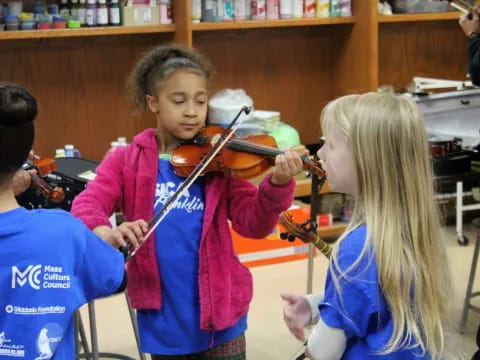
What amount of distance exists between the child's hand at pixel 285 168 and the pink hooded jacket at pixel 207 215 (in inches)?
0.8

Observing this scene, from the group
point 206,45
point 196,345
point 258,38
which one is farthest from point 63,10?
point 196,345

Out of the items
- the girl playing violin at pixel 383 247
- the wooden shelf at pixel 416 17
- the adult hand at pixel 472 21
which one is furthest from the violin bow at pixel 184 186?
the wooden shelf at pixel 416 17

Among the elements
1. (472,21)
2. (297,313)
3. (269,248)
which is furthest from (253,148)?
(269,248)

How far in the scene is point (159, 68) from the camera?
1.95 metres

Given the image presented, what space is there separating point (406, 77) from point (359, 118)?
124 inches

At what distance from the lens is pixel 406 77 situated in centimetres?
438

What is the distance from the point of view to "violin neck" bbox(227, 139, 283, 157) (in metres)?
1.93

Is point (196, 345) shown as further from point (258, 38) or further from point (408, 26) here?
point (408, 26)

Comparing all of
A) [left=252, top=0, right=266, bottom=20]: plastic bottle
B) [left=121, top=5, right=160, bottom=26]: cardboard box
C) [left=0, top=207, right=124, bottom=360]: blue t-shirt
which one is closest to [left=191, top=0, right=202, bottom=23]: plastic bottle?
[left=121, top=5, right=160, bottom=26]: cardboard box

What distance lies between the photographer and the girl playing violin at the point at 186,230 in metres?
1.81

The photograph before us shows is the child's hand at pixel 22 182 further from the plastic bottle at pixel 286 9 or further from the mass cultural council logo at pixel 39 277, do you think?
the plastic bottle at pixel 286 9

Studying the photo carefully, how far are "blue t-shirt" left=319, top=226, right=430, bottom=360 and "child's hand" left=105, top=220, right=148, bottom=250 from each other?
435 mm

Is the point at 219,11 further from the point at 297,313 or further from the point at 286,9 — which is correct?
the point at 297,313

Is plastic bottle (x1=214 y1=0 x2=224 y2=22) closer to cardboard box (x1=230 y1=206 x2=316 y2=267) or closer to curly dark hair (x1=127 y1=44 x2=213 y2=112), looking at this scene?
cardboard box (x1=230 y1=206 x2=316 y2=267)
